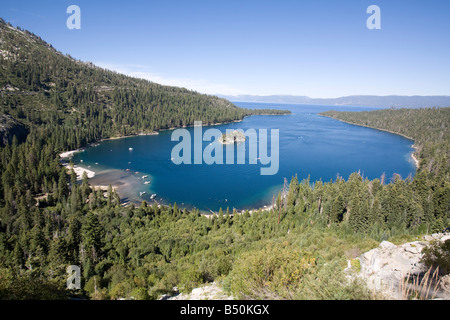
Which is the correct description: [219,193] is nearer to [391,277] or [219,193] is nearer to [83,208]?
[83,208]

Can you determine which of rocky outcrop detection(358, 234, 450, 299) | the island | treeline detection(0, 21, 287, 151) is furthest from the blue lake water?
rocky outcrop detection(358, 234, 450, 299)

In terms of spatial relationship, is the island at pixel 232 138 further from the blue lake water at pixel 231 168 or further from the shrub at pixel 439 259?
the shrub at pixel 439 259

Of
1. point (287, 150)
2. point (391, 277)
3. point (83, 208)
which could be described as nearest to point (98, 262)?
point (83, 208)

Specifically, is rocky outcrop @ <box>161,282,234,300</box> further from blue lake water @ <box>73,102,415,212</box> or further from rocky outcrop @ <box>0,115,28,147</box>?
rocky outcrop @ <box>0,115,28,147</box>

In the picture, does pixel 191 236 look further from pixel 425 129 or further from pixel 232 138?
pixel 425 129
